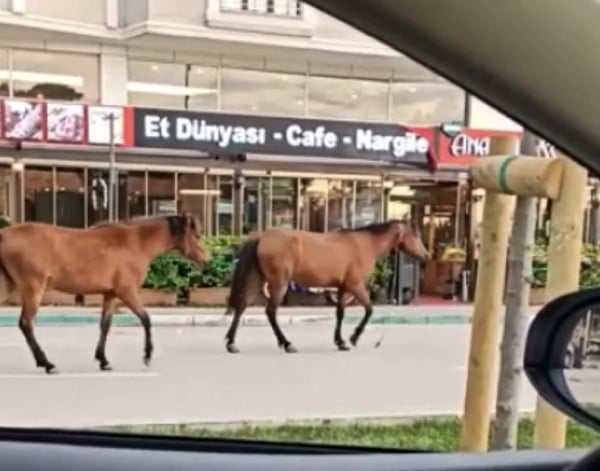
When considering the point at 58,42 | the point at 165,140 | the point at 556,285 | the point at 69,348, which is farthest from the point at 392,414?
the point at 58,42

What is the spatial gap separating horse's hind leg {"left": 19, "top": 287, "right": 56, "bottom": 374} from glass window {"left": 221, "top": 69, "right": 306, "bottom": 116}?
3088mm

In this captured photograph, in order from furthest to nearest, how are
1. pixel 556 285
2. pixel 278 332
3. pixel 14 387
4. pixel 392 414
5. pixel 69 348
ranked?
pixel 278 332 → pixel 69 348 → pixel 14 387 → pixel 392 414 → pixel 556 285

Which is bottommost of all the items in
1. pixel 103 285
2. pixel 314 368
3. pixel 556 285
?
pixel 314 368

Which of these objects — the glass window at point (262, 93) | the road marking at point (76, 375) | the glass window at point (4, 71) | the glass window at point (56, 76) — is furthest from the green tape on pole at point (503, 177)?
the glass window at point (4, 71)

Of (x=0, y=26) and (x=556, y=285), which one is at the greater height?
(x=0, y=26)

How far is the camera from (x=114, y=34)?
292 inches

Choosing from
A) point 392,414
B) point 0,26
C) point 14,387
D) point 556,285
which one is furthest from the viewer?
point 0,26

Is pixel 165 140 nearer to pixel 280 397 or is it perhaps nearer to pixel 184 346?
pixel 184 346

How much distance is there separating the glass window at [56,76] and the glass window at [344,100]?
7.13 feet

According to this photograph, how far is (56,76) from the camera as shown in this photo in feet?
29.1

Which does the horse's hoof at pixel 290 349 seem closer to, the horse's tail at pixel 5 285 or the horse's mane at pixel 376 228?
the horse's mane at pixel 376 228

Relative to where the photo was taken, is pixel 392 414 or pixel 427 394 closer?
pixel 392 414

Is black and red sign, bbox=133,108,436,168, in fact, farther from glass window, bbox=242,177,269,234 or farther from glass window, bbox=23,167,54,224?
glass window, bbox=23,167,54,224

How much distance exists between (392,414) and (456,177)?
1.55 metres
